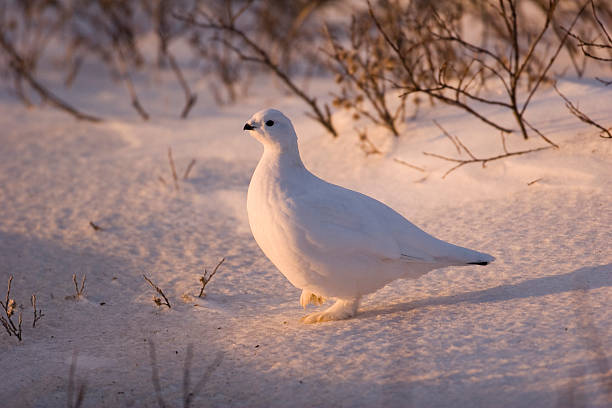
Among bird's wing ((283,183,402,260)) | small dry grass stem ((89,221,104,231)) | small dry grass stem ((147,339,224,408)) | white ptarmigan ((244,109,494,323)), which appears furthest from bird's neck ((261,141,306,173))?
small dry grass stem ((89,221,104,231))

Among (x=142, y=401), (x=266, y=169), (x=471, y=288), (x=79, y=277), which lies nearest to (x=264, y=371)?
(x=142, y=401)

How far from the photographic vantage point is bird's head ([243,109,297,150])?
9.11ft

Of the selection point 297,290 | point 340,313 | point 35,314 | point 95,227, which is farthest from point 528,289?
point 95,227

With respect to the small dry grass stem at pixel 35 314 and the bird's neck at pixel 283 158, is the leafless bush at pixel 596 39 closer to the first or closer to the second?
the bird's neck at pixel 283 158

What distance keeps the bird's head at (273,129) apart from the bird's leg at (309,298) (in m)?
0.63

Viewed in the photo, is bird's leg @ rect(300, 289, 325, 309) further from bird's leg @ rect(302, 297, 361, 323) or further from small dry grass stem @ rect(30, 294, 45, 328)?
small dry grass stem @ rect(30, 294, 45, 328)

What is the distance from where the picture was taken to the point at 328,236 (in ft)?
8.25

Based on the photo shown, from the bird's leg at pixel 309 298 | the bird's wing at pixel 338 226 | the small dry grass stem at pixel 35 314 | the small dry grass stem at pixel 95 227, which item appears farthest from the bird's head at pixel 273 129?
the small dry grass stem at pixel 95 227

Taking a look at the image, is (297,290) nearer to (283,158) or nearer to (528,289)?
(283,158)

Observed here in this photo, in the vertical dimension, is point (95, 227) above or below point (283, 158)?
below

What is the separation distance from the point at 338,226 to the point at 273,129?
531 mm

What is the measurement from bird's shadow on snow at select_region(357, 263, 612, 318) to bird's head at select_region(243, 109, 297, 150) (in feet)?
2.63

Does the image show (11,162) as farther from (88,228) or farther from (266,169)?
(266,169)

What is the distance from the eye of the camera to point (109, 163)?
5.36 metres
